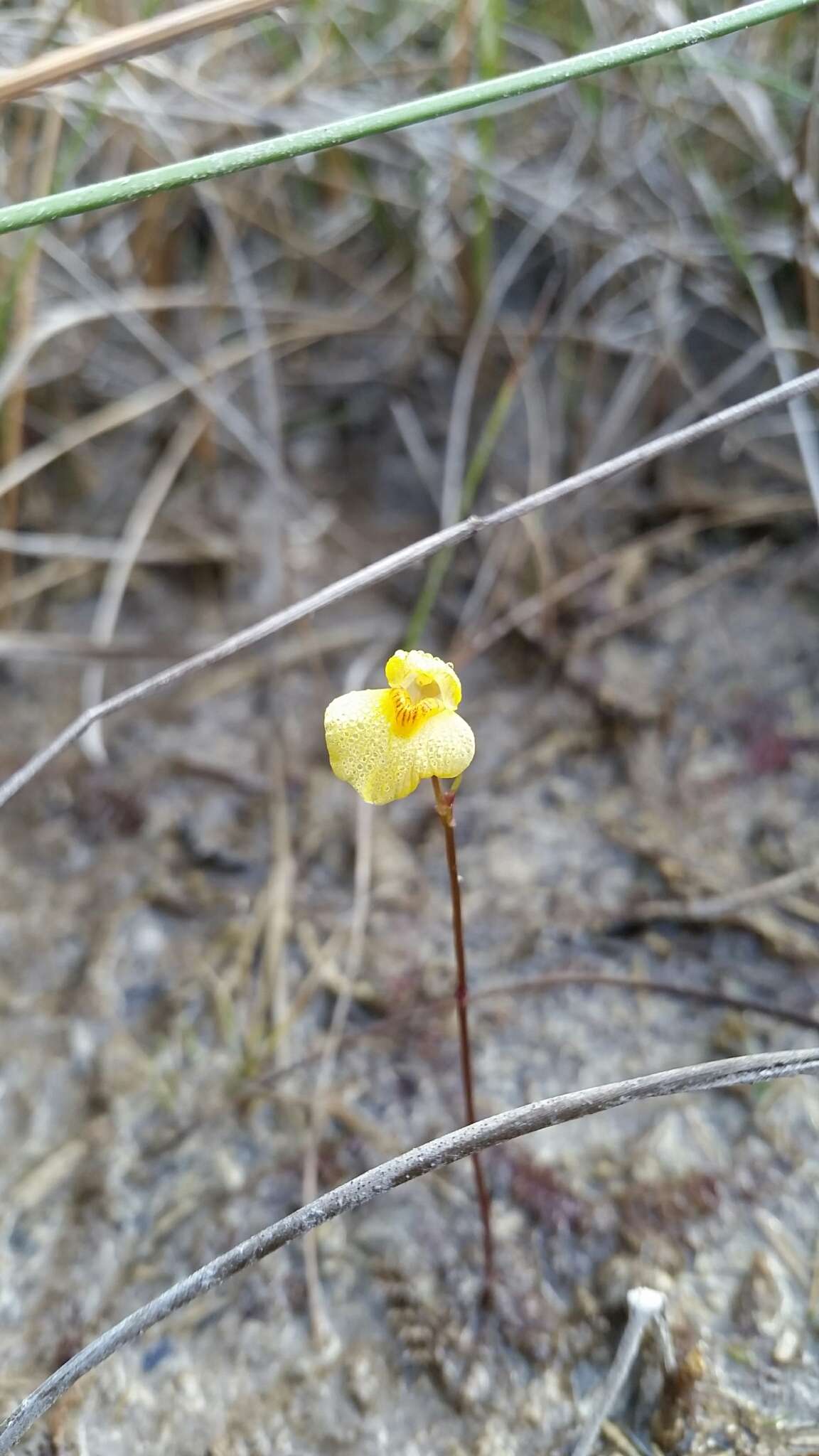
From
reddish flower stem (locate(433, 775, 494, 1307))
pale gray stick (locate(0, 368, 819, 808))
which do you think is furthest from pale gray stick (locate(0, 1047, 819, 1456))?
pale gray stick (locate(0, 368, 819, 808))

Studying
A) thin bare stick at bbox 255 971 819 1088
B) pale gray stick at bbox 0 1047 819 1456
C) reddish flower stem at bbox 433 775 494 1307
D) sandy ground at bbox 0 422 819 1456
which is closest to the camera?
pale gray stick at bbox 0 1047 819 1456

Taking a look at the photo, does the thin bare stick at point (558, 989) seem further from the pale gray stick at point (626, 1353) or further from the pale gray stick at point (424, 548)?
the pale gray stick at point (424, 548)

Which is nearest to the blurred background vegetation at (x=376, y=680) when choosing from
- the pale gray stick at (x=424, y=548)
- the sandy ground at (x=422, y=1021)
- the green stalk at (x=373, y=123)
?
the sandy ground at (x=422, y=1021)

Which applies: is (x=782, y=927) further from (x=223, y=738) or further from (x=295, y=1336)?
(x=223, y=738)

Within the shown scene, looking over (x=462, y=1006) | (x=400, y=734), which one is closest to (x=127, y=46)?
(x=400, y=734)

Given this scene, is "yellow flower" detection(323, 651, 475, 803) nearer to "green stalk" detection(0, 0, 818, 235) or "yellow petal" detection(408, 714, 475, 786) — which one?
"yellow petal" detection(408, 714, 475, 786)
